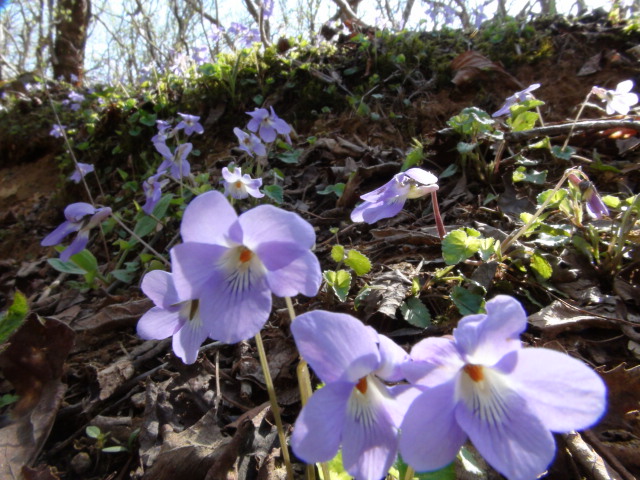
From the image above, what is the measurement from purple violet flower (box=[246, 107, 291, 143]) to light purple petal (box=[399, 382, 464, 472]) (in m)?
2.66

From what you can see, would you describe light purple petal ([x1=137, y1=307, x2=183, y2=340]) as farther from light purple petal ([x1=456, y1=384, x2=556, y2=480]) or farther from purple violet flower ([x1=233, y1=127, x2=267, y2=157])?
purple violet flower ([x1=233, y1=127, x2=267, y2=157])

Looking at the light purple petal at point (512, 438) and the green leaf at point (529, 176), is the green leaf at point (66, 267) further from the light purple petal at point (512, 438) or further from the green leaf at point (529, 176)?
the green leaf at point (529, 176)

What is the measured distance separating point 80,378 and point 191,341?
3.46 feet

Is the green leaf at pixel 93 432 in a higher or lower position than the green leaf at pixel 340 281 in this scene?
lower

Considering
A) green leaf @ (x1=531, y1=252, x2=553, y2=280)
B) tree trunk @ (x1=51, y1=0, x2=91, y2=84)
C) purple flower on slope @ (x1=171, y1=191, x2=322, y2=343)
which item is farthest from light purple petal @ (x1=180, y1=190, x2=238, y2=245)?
tree trunk @ (x1=51, y1=0, x2=91, y2=84)

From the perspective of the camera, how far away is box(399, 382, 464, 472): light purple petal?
641 mm

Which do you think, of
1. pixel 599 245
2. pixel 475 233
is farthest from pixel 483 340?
pixel 599 245

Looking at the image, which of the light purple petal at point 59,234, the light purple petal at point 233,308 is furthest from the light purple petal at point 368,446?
the light purple petal at point 59,234

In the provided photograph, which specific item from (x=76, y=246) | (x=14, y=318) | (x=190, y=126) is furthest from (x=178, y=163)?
(x=14, y=318)

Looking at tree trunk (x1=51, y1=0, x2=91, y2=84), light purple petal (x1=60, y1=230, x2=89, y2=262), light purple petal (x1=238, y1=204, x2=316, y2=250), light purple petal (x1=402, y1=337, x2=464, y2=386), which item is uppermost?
tree trunk (x1=51, y1=0, x2=91, y2=84)

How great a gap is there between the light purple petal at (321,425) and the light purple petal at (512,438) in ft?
0.63

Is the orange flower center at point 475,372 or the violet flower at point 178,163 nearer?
the orange flower center at point 475,372

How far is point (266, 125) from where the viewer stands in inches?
123

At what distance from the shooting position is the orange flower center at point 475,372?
713mm
